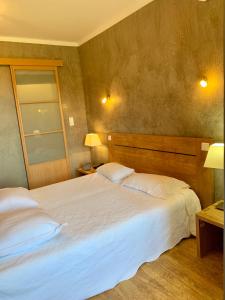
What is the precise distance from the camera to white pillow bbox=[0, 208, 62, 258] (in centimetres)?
152

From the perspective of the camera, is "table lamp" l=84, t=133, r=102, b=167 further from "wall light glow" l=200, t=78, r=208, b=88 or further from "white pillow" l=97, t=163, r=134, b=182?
"wall light glow" l=200, t=78, r=208, b=88

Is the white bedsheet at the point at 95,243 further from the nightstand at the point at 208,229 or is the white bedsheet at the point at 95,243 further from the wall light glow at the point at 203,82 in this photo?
the wall light glow at the point at 203,82

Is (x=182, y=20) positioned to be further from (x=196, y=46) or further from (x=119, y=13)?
(x=119, y=13)

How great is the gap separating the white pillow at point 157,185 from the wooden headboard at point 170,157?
13 centimetres

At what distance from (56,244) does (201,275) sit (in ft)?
3.89

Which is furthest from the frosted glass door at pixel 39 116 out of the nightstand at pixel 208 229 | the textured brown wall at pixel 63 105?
the nightstand at pixel 208 229

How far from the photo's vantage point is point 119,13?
275 centimetres

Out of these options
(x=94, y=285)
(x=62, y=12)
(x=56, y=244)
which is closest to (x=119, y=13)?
(x=62, y=12)

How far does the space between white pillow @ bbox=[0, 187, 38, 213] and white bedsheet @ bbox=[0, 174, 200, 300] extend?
212 mm

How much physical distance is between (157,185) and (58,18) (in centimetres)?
229

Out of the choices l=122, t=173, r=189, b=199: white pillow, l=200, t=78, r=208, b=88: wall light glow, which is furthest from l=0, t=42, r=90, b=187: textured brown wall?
l=200, t=78, r=208, b=88: wall light glow

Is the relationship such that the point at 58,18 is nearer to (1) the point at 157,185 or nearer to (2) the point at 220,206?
(1) the point at 157,185

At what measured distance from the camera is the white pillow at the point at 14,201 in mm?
2069

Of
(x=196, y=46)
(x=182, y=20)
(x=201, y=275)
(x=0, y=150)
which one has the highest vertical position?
(x=182, y=20)
